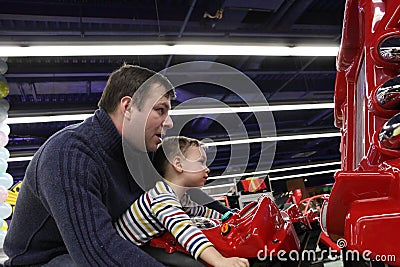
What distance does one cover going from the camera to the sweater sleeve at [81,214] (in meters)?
1.12

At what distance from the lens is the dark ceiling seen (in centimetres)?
482

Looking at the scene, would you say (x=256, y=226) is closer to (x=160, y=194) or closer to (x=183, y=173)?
(x=160, y=194)

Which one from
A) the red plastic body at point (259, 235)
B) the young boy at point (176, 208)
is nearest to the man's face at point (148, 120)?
the young boy at point (176, 208)

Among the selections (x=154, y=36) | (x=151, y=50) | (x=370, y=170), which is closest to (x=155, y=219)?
(x=370, y=170)

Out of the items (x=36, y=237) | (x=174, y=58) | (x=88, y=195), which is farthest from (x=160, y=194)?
(x=174, y=58)

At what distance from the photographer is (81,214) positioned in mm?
1130

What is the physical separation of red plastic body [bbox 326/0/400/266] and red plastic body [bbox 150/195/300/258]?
0.20 metres

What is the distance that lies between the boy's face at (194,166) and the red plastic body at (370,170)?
689mm

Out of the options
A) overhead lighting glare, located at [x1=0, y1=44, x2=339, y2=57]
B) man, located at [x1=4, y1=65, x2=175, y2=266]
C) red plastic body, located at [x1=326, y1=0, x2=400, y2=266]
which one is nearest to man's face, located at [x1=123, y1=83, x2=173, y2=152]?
man, located at [x1=4, y1=65, x2=175, y2=266]

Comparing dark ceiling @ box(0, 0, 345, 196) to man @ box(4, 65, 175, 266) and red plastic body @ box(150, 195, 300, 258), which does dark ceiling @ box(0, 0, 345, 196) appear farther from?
red plastic body @ box(150, 195, 300, 258)

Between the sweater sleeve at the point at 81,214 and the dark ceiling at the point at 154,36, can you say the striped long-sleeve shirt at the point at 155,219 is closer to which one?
the sweater sleeve at the point at 81,214

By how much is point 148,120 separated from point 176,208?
0.29 meters

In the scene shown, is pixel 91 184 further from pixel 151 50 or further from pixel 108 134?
pixel 151 50

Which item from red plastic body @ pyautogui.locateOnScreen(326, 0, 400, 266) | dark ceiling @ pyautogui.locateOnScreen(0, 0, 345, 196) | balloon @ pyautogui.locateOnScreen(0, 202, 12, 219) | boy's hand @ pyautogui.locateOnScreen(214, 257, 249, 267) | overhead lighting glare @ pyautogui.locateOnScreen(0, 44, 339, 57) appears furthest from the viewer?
dark ceiling @ pyautogui.locateOnScreen(0, 0, 345, 196)
